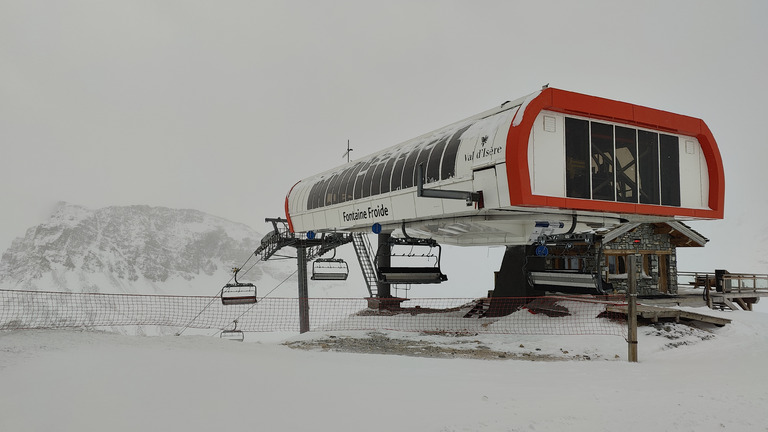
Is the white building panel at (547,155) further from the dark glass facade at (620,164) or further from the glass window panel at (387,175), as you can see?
the glass window panel at (387,175)

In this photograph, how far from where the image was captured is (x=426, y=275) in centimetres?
1565

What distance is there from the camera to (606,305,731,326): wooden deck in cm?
1420

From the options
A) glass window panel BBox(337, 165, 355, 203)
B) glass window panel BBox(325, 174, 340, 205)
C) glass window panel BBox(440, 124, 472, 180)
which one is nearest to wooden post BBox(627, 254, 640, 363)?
glass window panel BBox(440, 124, 472, 180)

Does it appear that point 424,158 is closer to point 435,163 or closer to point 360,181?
point 435,163

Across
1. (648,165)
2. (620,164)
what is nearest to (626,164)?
(620,164)

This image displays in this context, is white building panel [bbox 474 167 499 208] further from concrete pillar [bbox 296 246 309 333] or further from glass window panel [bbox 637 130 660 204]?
concrete pillar [bbox 296 246 309 333]

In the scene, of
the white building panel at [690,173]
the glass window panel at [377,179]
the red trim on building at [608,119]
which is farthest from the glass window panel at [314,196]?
the white building panel at [690,173]

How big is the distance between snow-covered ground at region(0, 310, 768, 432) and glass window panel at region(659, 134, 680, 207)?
362cm

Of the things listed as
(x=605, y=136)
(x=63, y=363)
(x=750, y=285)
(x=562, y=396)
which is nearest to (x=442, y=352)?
(x=562, y=396)

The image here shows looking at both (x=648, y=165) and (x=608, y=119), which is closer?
(x=608, y=119)

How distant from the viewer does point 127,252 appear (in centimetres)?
8962

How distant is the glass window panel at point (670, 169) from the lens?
11.8 metres

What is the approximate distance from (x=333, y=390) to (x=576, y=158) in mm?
6844

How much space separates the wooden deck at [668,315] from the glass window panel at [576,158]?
17.2ft
